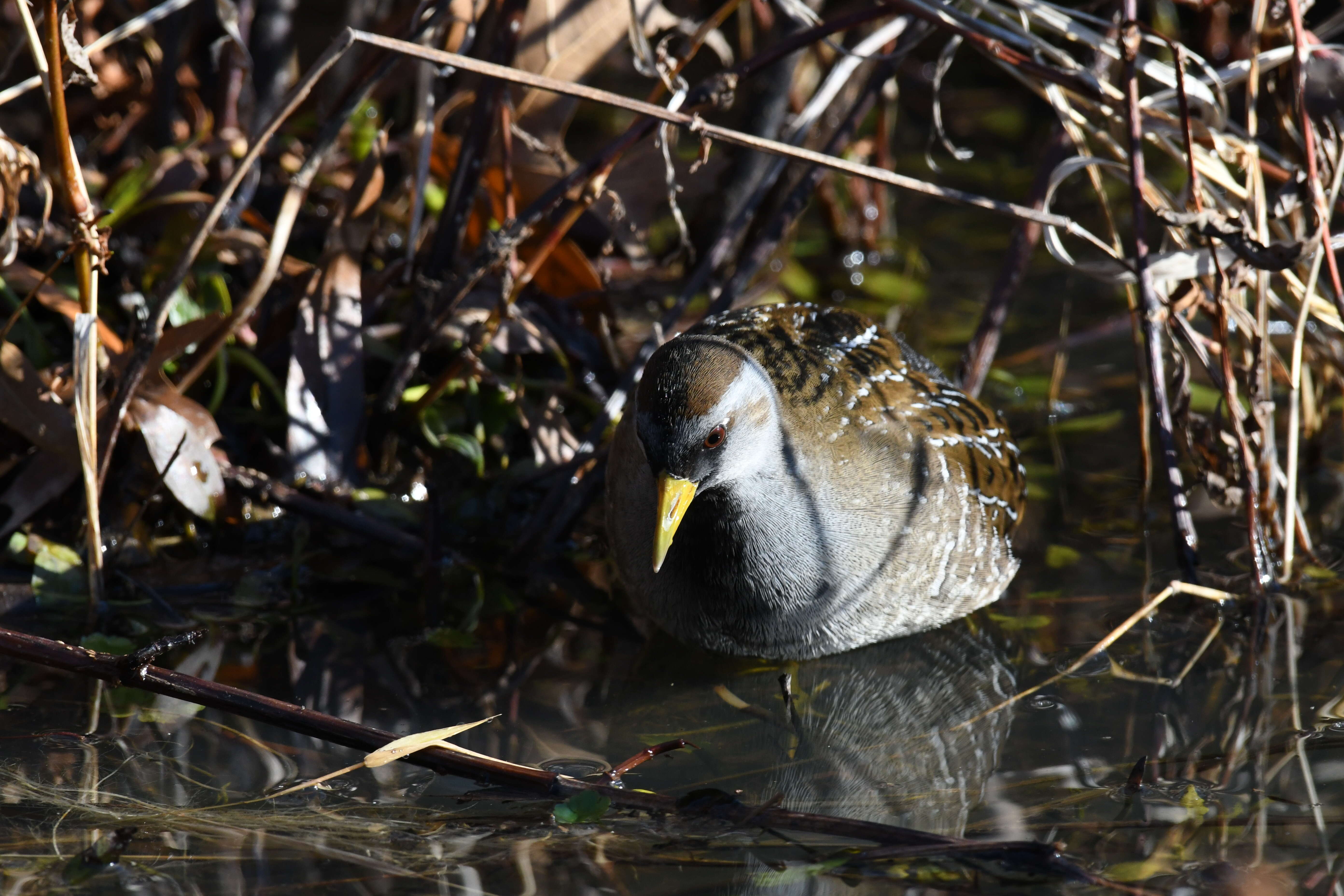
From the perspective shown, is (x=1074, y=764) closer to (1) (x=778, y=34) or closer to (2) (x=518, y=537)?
(2) (x=518, y=537)

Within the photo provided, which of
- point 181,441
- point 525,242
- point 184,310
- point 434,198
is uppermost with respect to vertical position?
point 434,198

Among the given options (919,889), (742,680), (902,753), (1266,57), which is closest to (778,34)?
(1266,57)

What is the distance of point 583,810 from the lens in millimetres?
2271

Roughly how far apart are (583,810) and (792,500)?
0.86 metres

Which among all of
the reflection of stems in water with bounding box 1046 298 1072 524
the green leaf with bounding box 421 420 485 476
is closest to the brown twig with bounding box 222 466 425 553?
the green leaf with bounding box 421 420 485 476

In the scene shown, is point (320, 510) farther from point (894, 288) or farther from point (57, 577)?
point (894, 288)

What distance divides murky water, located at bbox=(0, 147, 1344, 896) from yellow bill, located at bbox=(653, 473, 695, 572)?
445 mm

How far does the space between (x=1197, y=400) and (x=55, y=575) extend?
3.36 m

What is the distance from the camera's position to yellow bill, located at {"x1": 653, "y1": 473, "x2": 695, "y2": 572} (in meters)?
2.60

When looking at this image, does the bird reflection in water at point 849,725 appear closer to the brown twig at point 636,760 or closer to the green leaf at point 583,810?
the brown twig at point 636,760

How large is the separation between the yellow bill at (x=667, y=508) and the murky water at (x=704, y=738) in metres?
0.44

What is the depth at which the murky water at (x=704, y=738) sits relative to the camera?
2.17 m

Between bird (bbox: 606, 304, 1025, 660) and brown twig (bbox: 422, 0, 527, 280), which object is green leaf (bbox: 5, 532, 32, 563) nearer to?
brown twig (bbox: 422, 0, 527, 280)

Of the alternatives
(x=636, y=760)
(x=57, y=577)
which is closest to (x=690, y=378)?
(x=636, y=760)
